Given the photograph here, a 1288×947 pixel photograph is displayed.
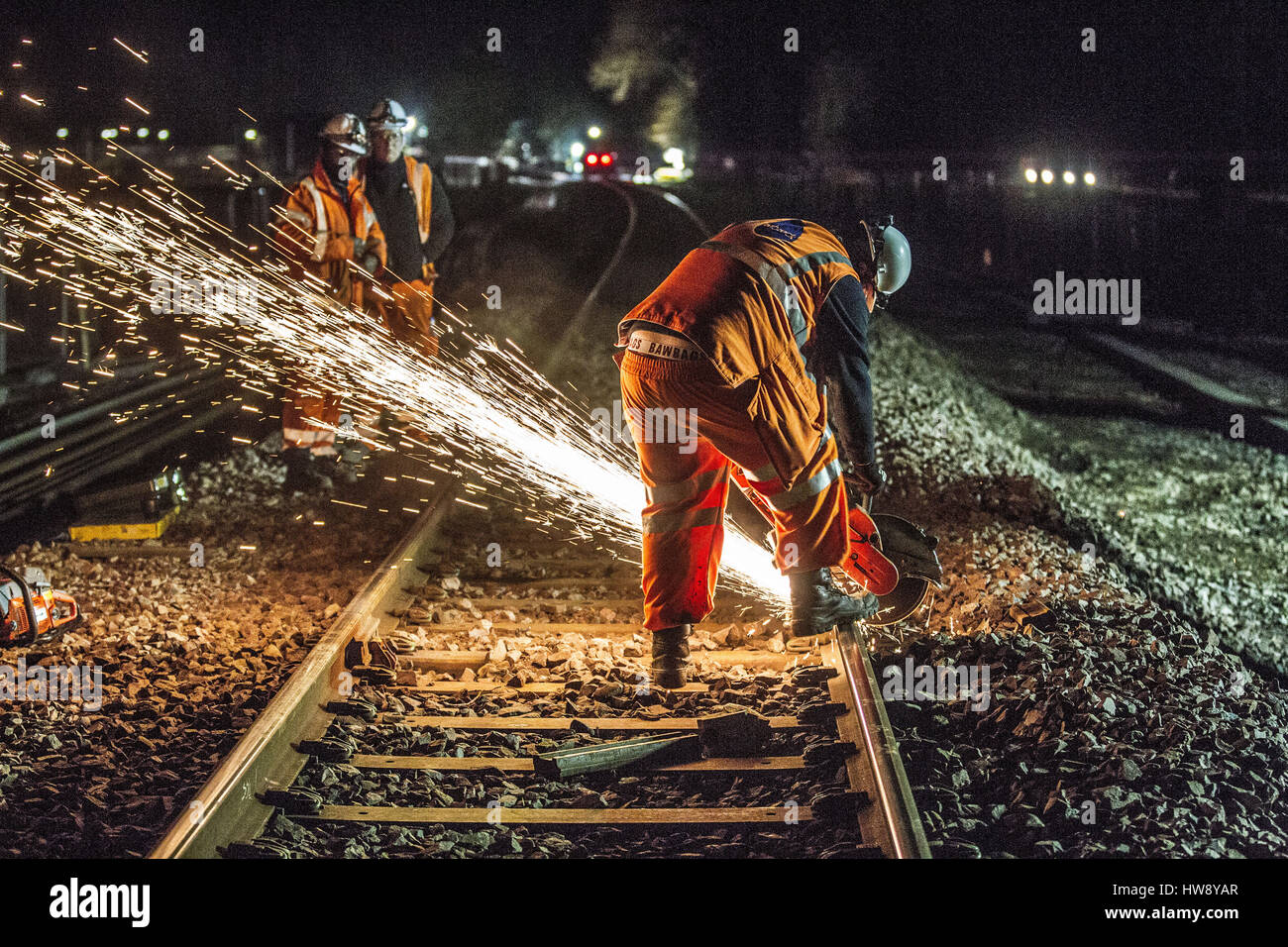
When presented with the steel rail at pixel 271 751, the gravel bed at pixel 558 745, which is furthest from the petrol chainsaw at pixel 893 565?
the steel rail at pixel 271 751

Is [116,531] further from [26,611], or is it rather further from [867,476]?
[867,476]

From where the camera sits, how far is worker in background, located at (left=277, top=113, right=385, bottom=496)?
6734 mm

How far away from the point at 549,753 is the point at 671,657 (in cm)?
68

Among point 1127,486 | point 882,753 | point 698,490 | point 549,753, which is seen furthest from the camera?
point 1127,486

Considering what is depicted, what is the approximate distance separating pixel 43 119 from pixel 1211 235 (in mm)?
19049

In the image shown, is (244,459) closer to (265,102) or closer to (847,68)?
(265,102)

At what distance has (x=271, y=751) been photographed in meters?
3.36

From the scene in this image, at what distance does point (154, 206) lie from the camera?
40.4ft

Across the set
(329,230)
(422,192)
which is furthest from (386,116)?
(329,230)

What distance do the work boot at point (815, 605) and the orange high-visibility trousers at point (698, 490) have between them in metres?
0.08

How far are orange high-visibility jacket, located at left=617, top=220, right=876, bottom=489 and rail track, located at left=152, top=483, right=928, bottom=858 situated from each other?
80cm

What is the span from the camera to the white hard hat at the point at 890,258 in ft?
13.0

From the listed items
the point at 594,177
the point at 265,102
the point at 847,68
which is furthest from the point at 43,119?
the point at 847,68

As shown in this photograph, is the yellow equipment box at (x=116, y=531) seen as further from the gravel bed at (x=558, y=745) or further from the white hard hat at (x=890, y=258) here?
the white hard hat at (x=890, y=258)
